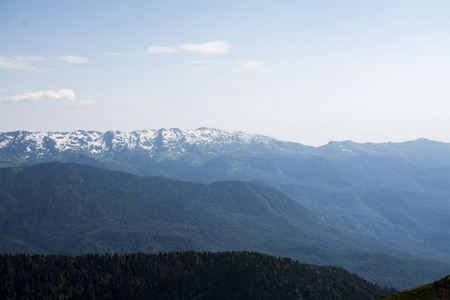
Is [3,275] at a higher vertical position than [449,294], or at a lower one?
lower

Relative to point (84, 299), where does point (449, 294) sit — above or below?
above

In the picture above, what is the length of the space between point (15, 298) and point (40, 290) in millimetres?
11252

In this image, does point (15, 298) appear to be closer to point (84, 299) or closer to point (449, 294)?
point (84, 299)

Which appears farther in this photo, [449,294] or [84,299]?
[84,299]

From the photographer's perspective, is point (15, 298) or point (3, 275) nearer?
point (15, 298)

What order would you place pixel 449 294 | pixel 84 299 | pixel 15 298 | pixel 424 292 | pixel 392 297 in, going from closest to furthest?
1. pixel 449 294
2. pixel 424 292
3. pixel 392 297
4. pixel 15 298
5. pixel 84 299

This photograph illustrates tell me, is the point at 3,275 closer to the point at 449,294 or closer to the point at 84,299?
the point at 84,299

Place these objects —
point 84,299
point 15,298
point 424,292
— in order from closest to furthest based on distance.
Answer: point 424,292, point 15,298, point 84,299

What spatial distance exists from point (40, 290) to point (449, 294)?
178m

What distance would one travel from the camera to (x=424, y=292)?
7812cm

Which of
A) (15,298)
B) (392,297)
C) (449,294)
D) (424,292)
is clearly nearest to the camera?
(449,294)

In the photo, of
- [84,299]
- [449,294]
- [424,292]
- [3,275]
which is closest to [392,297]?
[424,292]

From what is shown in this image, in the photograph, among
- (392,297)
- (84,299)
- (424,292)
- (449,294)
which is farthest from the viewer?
(84,299)

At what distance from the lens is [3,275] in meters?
198
